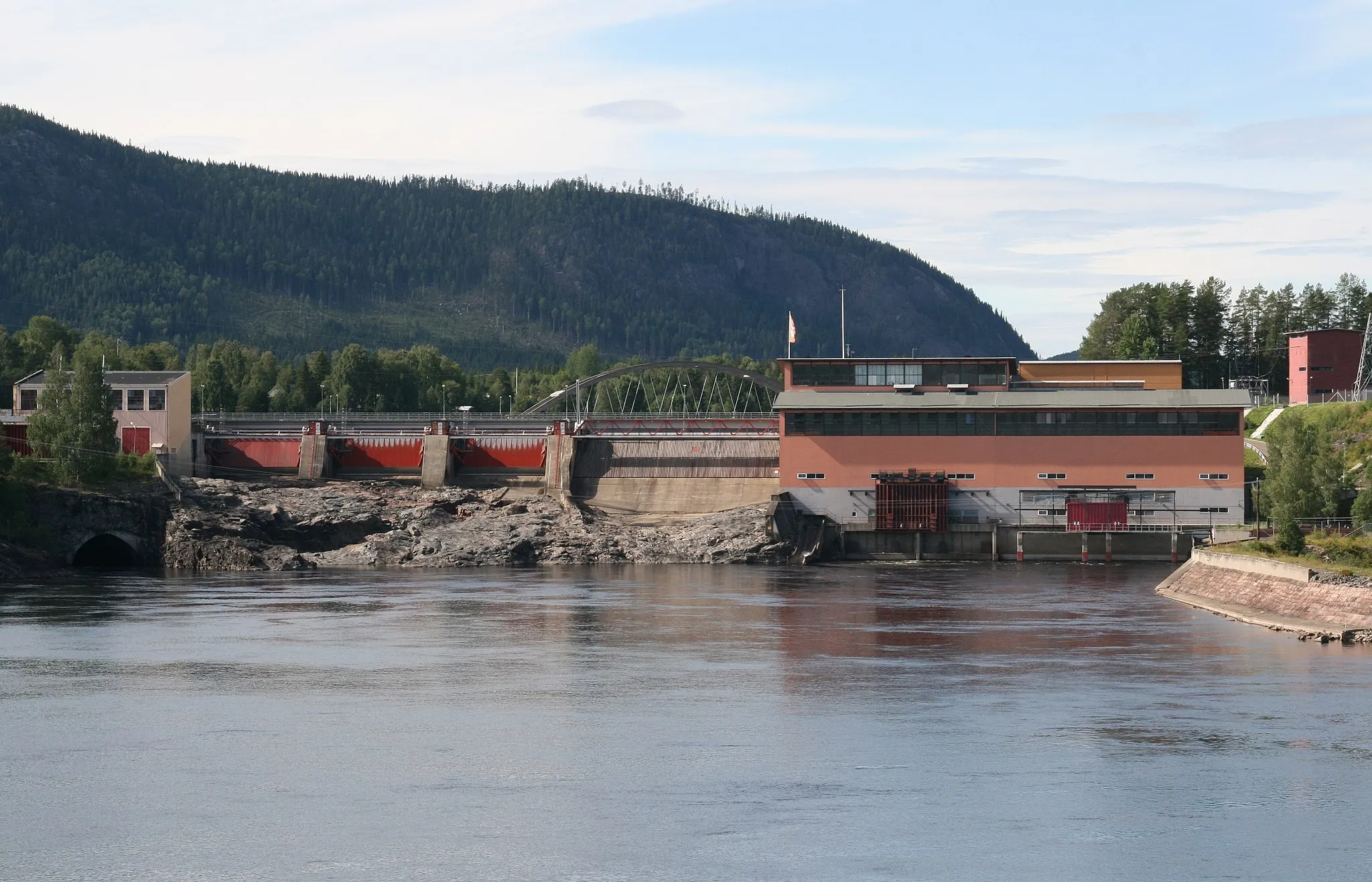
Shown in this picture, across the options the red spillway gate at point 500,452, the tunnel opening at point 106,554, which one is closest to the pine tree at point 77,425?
the tunnel opening at point 106,554

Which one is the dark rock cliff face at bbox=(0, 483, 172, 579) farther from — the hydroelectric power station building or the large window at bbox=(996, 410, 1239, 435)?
the large window at bbox=(996, 410, 1239, 435)

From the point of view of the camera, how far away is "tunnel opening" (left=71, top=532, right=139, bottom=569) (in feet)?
339

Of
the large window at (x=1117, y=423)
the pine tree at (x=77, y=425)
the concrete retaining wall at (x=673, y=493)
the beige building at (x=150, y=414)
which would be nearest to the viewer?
the large window at (x=1117, y=423)

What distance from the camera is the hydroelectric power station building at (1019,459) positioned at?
103 meters

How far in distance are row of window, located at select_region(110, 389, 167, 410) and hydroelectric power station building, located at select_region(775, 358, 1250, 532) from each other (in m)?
47.3

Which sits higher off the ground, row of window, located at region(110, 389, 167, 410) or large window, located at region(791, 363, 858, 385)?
large window, located at region(791, 363, 858, 385)

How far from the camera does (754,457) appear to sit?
114625 millimetres

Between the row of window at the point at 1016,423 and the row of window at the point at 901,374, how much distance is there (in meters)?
5.35

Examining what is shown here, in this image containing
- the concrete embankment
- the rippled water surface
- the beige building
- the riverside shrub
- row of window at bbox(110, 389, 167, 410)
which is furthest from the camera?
row of window at bbox(110, 389, 167, 410)

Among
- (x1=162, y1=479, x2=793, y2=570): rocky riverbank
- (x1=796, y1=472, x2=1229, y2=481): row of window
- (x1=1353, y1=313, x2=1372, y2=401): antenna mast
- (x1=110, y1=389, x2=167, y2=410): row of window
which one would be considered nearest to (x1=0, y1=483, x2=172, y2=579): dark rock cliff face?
(x1=162, y1=479, x2=793, y2=570): rocky riverbank

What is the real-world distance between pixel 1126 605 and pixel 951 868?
4891 cm

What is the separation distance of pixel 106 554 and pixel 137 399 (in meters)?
13.8

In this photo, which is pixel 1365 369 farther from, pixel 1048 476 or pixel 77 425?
pixel 77 425

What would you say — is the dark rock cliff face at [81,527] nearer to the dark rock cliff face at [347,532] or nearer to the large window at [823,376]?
the dark rock cliff face at [347,532]
